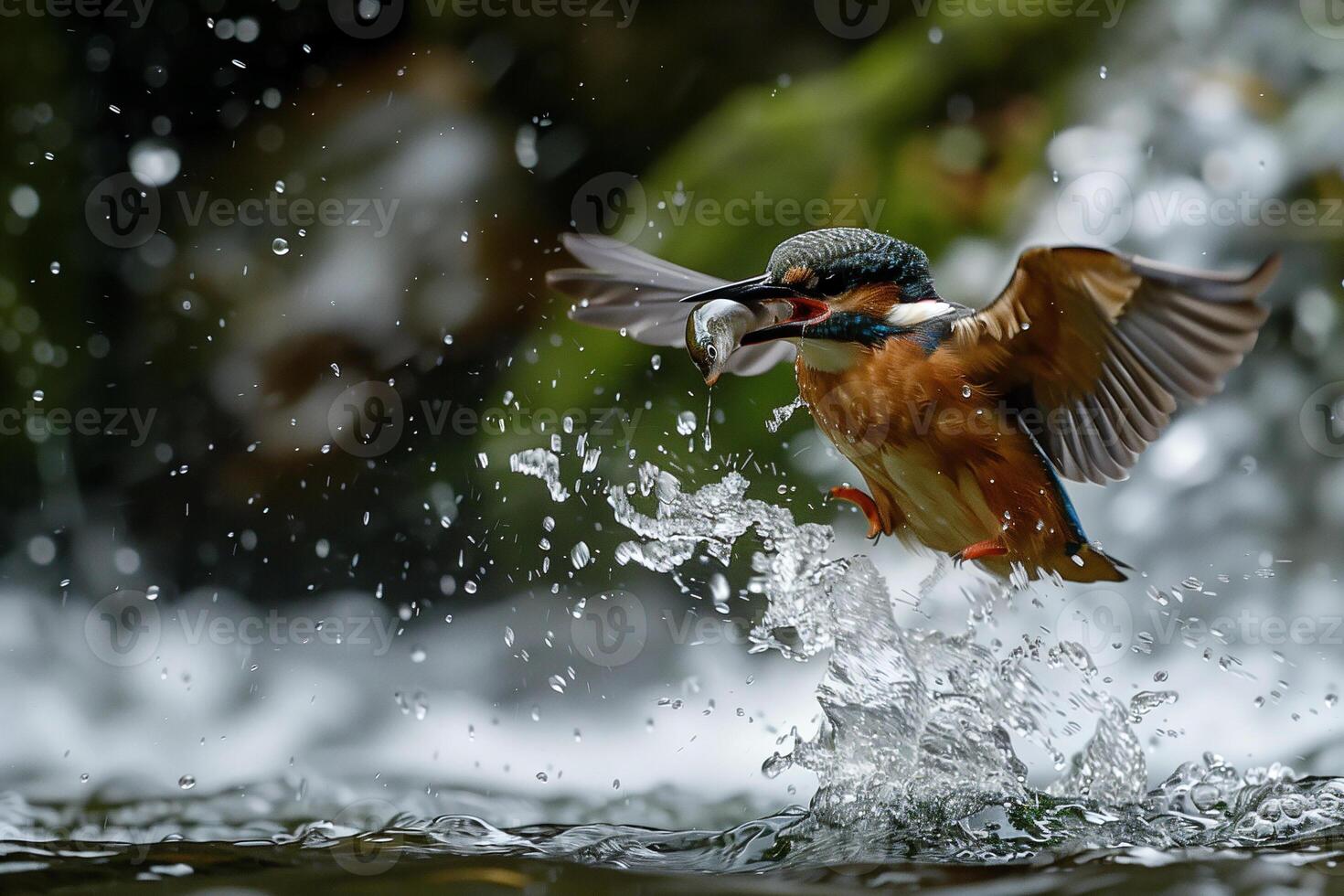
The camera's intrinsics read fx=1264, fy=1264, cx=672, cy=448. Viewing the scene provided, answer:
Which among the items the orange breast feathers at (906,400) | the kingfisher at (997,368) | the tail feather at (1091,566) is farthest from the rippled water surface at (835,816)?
the orange breast feathers at (906,400)

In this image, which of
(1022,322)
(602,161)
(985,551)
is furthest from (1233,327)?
(602,161)

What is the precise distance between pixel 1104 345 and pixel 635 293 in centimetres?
97

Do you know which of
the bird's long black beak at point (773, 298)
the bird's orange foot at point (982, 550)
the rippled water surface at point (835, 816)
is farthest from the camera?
the bird's orange foot at point (982, 550)

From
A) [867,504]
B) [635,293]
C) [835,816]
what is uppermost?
[635,293]

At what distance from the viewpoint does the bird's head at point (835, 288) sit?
6.46 ft

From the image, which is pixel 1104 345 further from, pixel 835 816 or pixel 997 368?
pixel 835 816

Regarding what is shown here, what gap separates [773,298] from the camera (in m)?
1.97

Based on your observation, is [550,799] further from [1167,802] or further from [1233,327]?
[1233,327]

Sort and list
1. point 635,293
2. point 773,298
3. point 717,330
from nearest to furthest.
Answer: point 717,330 → point 773,298 → point 635,293

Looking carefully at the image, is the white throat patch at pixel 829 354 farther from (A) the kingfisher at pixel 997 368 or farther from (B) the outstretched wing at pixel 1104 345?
(B) the outstretched wing at pixel 1104 345

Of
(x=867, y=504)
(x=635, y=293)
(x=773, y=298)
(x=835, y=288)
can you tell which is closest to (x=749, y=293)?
(x=773, y=298)

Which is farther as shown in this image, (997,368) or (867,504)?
(867,504)

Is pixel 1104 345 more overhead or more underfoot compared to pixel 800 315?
more underfoot

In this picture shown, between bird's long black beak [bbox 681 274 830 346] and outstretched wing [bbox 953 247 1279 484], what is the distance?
0.23m
